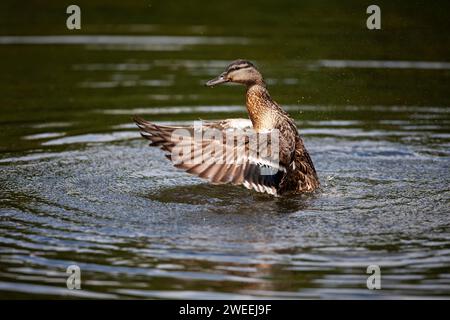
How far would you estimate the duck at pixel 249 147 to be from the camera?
7.97m

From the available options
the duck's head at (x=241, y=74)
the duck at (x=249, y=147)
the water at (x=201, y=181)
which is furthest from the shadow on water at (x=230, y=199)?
the duck's head at (x=241, y=74)

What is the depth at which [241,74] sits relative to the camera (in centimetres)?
885

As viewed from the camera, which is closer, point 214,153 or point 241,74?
point 214,153

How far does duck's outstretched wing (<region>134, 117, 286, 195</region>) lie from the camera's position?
794 centimetres

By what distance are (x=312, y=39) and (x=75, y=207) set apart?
25.1 feet

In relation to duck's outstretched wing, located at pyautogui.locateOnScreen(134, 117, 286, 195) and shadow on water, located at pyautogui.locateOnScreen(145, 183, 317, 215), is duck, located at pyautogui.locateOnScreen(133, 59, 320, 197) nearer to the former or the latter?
duck's outstretched wing, located at pyautogui.locateOnScreen(134, 117, 286, 195)

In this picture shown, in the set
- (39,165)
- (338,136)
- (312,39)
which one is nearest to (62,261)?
(39,165)

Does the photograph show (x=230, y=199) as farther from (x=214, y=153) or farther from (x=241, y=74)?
(x=241, y=74)

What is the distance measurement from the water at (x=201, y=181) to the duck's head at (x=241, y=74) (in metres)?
1.06

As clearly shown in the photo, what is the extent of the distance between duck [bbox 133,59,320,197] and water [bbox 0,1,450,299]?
25 cm

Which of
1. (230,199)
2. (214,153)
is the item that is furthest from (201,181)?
(214,153)

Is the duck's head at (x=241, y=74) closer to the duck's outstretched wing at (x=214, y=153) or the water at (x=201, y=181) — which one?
the duck's outstretched wing at (x=214, y=153)

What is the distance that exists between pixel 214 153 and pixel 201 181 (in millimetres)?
1136
